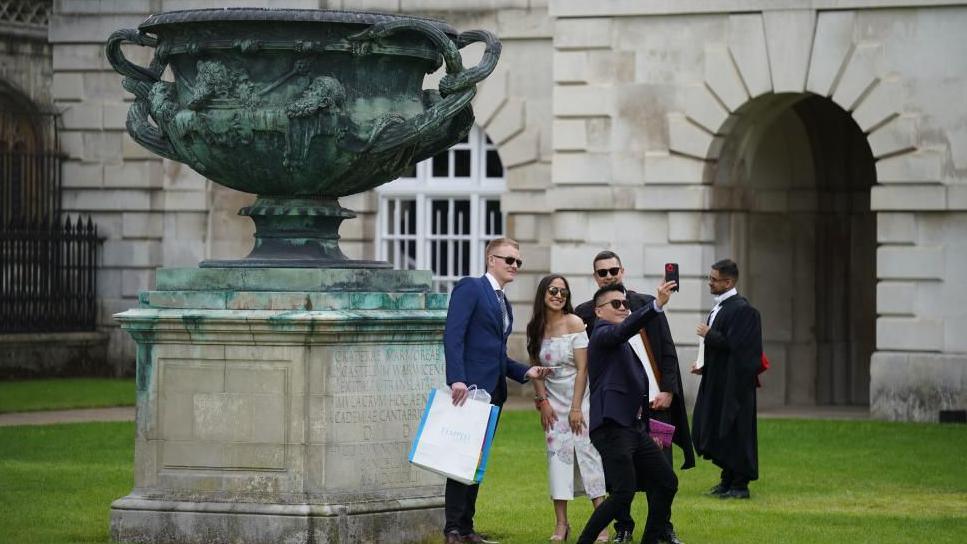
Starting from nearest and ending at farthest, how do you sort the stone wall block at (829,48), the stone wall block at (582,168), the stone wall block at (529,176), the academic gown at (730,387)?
1. the academic gown at (730,387)
2. the stone wall block at (829,48)
3. the stone wall block at (582,168)
4. the stone wall block at (529,176)

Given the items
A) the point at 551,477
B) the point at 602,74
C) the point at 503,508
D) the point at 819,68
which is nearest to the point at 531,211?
the point at 602,74

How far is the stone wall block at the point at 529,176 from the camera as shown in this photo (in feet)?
82.4

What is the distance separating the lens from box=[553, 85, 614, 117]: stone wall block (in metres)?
23.8

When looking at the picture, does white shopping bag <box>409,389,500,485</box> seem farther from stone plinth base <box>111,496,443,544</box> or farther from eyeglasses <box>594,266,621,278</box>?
eyeglasses <box>594,266,621,278</box>

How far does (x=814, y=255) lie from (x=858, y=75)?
338cm

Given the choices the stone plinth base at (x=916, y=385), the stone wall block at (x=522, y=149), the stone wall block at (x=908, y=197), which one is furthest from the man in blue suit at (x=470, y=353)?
the stone wall block at (x=522, y=149)

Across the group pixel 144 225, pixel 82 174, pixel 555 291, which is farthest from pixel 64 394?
pixel 555 291

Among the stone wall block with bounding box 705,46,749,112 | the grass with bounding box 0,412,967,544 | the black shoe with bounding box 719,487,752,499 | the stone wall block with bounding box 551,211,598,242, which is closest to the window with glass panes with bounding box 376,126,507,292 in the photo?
the stone wall block with bounding box 551,211,598,242

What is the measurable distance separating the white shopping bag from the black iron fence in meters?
15.4

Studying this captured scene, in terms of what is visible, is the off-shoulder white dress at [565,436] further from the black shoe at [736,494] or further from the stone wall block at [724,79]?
the stone wall block at [724,79]

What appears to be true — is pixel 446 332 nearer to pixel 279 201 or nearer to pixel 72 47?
pixel 279 201

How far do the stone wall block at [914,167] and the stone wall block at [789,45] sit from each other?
1.25 metres

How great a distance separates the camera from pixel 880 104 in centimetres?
2236

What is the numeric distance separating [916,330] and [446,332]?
1123 cm
